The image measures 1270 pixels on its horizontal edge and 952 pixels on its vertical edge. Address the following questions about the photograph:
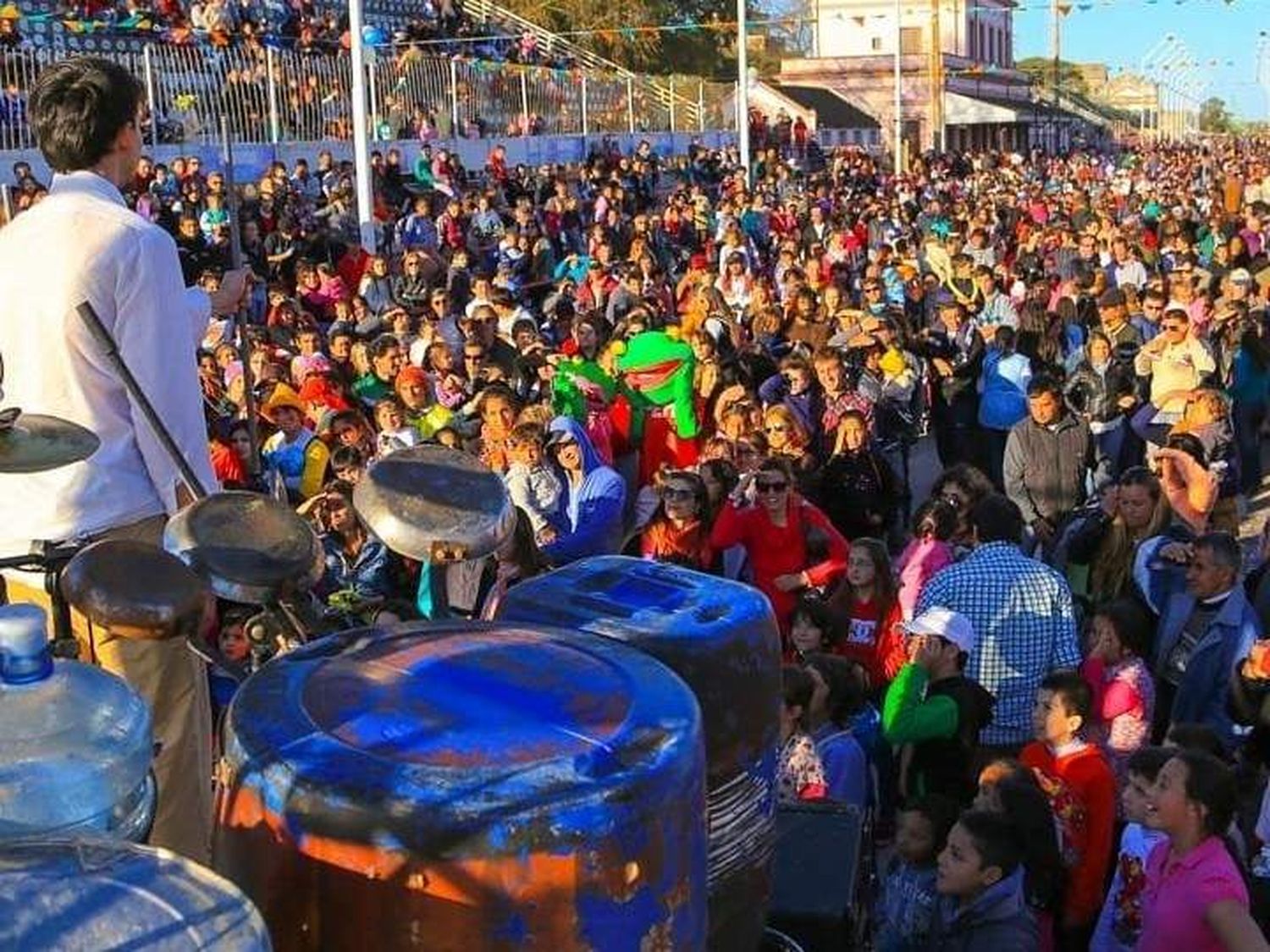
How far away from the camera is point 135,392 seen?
281 centimetres

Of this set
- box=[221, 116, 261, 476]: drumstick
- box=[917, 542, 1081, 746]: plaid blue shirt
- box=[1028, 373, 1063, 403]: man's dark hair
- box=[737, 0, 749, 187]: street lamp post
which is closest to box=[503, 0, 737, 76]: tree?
box=[737, 0, 749, 187]: street lamp post

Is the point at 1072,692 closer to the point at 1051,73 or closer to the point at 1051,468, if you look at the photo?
the point at 1051,468

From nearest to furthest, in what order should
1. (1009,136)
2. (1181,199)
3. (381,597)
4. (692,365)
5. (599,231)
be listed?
(381,597) → (692,365) → (599,231) → (1181,199) → (1009,136)

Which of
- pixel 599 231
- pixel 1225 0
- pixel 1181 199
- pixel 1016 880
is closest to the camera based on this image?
pixel 1016 880

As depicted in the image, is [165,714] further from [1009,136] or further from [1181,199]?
[1009,136]

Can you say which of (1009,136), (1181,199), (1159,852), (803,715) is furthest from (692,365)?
(1009,136)

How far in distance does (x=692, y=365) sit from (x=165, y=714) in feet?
22.7

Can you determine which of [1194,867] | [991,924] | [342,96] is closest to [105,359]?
[991,924]

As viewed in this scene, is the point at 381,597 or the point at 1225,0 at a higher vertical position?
the point at 1225,0

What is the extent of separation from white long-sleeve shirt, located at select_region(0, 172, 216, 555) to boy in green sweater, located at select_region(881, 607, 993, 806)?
3.01 metres

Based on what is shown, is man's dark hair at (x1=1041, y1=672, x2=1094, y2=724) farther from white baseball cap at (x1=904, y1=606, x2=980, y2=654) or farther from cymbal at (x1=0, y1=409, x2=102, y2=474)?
cymbal at (x1=0, y1=409, x2=102, y2=474)

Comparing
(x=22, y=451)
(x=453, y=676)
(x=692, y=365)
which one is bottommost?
(x=692, y=365)

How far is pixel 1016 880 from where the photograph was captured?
14.3 feet

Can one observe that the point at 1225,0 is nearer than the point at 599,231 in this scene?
No
